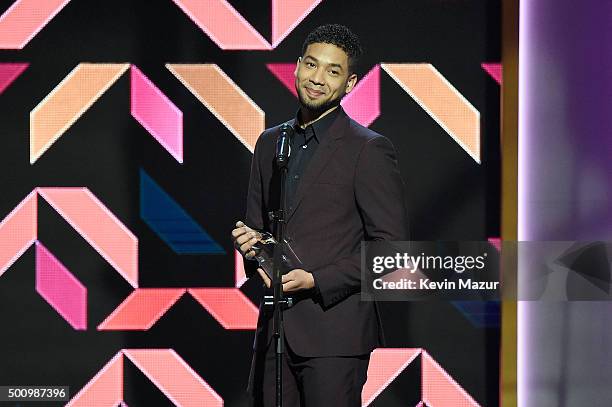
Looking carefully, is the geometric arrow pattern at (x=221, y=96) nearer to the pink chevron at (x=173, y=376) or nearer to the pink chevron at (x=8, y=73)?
the pink chevron at (x=8, y=73)

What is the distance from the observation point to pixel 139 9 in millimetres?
3545

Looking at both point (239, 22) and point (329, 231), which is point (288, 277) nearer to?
point (329, 231)

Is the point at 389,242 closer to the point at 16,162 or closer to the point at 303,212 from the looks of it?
the point at 303,212

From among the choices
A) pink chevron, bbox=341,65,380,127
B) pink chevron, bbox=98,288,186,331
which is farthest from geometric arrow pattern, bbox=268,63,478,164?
pink chevron, bbox=98,288,186,331

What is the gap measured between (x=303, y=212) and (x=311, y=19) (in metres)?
1.42

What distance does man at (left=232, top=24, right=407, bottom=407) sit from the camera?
229 centimetres

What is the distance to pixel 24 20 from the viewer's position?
3.54 metres

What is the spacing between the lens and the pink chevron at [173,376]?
3.57 m

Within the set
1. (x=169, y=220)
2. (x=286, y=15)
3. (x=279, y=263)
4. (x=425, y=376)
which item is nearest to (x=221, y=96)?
(x=286, y=15)

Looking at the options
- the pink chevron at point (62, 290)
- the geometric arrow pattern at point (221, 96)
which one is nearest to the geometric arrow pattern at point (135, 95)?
the geometric arrow pattern at point (221, 96)

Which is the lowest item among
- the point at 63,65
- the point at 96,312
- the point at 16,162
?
the point at 96,312

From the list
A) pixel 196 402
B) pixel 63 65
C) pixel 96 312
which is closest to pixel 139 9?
pixel 63 65

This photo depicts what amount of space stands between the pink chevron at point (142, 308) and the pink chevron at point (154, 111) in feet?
1.88

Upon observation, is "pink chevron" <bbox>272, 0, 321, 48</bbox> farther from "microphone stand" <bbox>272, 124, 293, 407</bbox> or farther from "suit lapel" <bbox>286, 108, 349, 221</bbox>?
"microphone stand" <bbox>272, 124, 293, 407</bbox>
